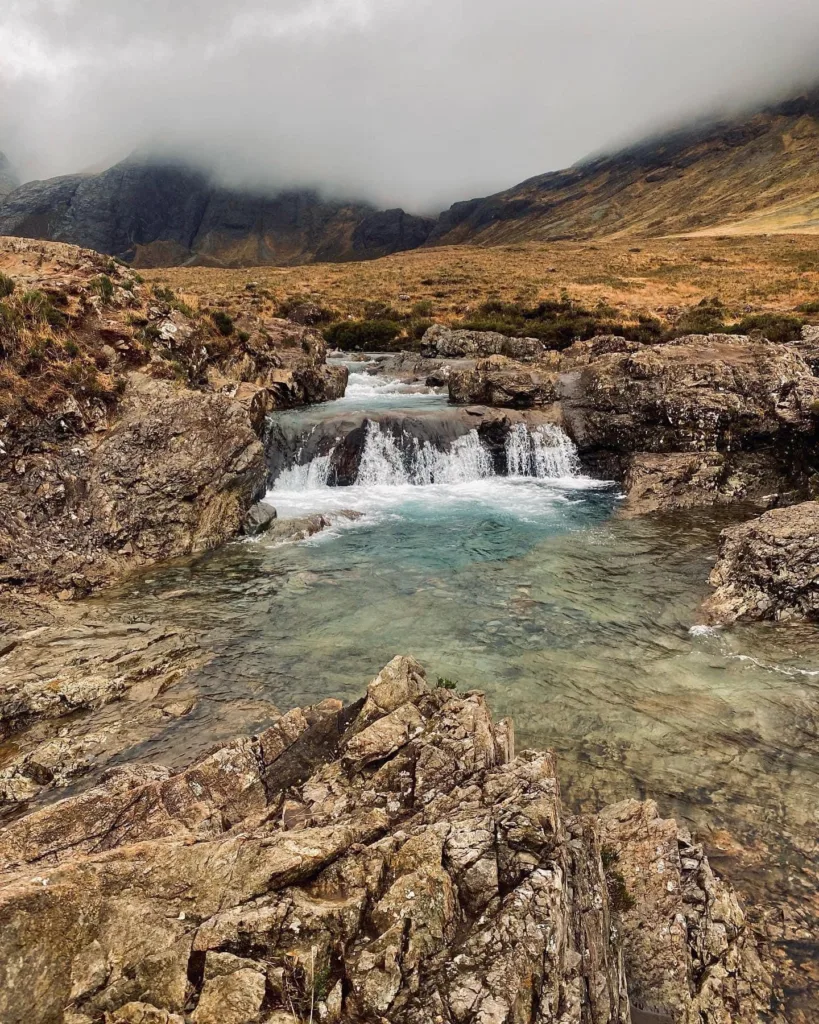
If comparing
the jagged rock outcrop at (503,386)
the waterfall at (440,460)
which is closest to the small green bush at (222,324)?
the waterfall at (440,460)

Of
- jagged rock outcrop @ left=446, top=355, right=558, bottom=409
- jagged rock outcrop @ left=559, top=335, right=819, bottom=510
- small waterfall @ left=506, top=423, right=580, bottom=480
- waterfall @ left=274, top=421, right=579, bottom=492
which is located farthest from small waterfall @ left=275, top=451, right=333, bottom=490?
jagged rock outcrop @ left=559, top=335, right=819, bottom=510

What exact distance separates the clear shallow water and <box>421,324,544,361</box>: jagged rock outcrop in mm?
26597

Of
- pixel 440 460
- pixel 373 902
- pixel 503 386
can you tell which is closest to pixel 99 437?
pixel 440 460

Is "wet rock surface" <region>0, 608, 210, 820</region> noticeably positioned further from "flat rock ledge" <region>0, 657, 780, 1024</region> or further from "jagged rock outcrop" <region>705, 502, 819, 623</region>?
"jagged rock outcrop" <region>705, 502, 819, 623</region>

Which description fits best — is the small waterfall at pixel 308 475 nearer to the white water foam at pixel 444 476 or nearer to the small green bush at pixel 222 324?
the white water foam at pixel 444 476

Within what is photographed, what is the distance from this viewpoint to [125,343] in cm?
2203

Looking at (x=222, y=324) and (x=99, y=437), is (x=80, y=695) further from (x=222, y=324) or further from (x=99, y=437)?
(x=222, y=324)

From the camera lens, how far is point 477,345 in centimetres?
4847

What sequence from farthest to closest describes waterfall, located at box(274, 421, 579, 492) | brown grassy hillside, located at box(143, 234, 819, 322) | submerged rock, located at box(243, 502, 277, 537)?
1. brown grassy hillside, located at box(143, 234, 819, 322)
2. waterfall, located at box(274, 421, 579, 492)
3. submerged rock, located at box(243, 502, 277, 537)

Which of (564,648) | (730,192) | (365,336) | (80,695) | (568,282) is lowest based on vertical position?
(564,648)

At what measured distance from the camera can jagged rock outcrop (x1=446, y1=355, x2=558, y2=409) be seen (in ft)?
103

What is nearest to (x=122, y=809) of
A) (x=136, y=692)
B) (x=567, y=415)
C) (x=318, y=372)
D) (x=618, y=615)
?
(x=136, y=692)

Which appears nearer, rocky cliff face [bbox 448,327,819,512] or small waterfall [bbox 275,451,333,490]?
rocky cliff face [bbox 448,327,819,512]

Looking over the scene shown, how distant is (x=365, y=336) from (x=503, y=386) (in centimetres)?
2832
